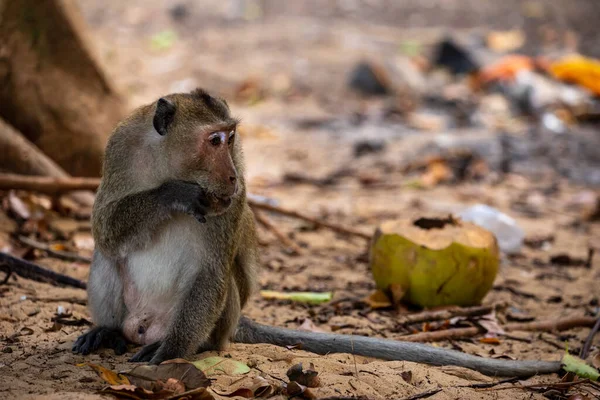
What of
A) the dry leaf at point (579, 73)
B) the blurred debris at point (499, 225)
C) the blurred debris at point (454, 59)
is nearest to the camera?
the blurred debris at point (499, 225)

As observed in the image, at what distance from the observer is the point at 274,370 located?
3.14 metres

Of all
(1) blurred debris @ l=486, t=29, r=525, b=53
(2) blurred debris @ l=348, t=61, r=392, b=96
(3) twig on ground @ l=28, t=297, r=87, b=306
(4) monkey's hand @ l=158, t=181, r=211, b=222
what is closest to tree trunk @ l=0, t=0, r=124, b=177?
(3) twig on ground @ l=28, t=297, r=87, b=306

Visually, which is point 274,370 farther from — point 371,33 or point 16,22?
point 371,33

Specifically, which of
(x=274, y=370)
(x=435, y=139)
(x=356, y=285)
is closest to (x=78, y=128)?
(x=356, y=285)

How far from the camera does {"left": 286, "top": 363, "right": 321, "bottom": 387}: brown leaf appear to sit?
9.64 ft

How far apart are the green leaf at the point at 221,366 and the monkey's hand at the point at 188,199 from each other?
0.59 m

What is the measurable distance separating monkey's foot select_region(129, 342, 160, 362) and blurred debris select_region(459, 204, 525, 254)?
3.00 meters

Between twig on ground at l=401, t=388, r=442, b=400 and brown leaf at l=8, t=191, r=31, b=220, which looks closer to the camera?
twig on ground at l=401, t=388, r=442, b=400

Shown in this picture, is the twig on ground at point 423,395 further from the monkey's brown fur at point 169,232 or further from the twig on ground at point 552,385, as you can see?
the monkey's brown fur at point 169,232

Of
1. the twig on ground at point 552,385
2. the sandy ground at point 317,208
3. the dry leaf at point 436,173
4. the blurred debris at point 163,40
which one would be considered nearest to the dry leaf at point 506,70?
the sandy ground at point 317,208

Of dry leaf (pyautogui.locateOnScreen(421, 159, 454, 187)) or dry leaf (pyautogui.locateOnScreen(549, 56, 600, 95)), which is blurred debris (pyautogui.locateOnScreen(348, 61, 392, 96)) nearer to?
dry leaf (pyautogui.locateOnScreen(549, 56, 600, 95))

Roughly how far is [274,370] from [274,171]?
17.6 ft

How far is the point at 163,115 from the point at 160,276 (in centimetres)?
70

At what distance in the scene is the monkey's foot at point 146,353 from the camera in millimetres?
3230
